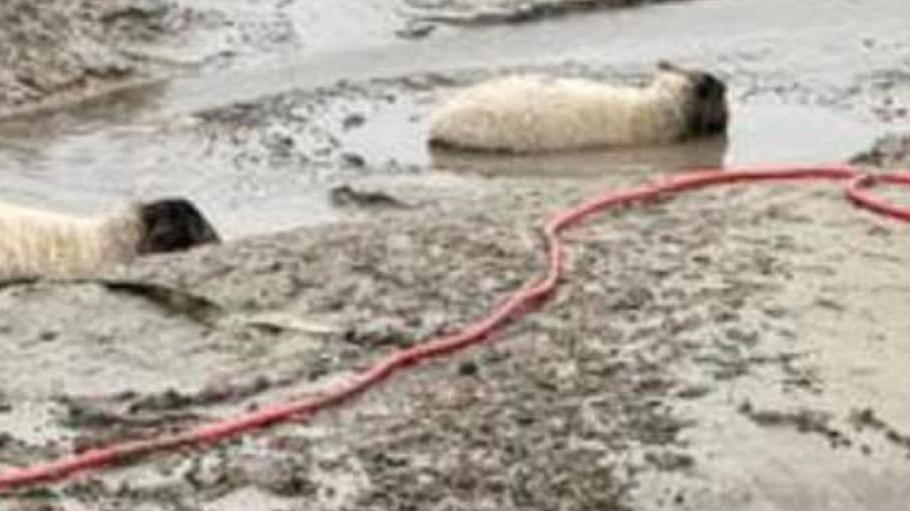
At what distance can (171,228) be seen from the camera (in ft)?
30.8

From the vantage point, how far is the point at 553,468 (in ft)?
19.5

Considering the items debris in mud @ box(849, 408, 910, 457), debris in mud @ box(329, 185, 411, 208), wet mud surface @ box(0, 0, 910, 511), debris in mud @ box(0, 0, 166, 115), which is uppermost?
debris in mud @ box(0, 0, 166, 115)

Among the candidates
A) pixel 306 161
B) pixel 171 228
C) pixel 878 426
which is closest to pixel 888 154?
pixel 306 161

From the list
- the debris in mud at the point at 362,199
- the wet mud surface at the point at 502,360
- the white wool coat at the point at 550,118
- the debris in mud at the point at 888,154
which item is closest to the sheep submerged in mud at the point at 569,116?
the white wool coat at the point at 550,118

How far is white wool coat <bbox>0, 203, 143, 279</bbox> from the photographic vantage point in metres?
9.08

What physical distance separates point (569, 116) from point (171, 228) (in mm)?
3759

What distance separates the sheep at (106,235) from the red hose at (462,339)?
1.59m

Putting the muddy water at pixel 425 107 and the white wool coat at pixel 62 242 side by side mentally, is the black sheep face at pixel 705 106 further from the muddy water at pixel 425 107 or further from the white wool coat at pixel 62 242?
the white wool coat at pixel 62 242

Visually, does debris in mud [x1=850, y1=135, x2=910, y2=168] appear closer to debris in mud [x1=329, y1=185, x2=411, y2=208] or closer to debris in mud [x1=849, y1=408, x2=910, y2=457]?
debris in mud [x1=329, y1=185, x2=411, y2=208]

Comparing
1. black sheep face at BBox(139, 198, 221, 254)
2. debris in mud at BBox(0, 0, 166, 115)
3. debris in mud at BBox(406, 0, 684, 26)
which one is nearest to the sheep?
black sheep face at BBox(139, 198, 221, 254)

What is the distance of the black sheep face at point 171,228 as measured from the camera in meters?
9.32

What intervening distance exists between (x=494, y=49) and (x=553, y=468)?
Result: 10339mm

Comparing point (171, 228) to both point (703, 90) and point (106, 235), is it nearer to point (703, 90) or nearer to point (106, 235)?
point (106, 235)

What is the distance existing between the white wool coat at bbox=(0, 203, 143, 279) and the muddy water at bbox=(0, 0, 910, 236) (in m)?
1.10
